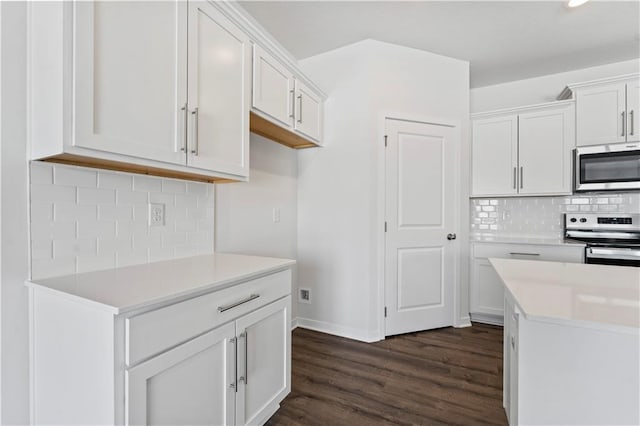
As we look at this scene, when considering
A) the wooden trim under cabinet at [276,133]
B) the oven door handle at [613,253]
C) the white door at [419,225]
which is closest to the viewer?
the wooden trim under cabinet at [276,133]

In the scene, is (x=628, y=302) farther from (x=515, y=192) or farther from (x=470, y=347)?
(x=515, y=192)

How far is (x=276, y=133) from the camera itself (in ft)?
7.97

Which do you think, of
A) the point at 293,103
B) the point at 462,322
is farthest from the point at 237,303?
the point at 462,322

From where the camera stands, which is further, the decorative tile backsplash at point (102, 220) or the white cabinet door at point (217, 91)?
the white cabinet door at point (217, 91)

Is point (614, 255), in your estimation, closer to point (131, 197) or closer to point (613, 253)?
point (613, 253)

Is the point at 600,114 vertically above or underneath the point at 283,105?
above

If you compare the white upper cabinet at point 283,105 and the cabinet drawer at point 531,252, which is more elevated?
the white upper cabinet at point 283,105

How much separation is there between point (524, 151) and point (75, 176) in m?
3.68

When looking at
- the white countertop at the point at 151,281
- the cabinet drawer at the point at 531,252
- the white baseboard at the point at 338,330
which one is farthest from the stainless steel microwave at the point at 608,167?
the white countertop at the point at 151,281

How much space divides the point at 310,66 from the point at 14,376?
9.81 feet

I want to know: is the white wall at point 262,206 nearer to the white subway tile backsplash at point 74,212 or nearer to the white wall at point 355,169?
the white wall at point 355,169

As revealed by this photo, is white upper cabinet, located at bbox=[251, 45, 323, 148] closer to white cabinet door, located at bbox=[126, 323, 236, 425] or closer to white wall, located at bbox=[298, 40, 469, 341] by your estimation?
white wall, located at bbox=[298, 40, 469, 341]

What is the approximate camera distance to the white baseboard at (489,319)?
3.02m

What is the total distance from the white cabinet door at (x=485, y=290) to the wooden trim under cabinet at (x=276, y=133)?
2062 mm
